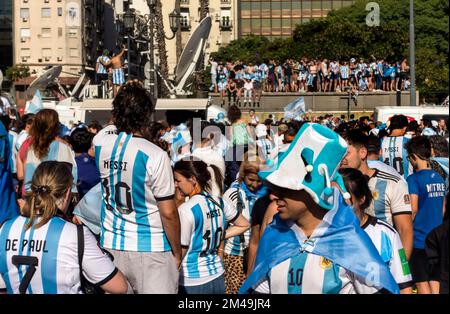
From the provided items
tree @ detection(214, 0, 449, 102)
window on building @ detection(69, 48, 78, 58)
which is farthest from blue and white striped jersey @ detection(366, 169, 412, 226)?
window on building @ detection(69, 48, 78, 58)

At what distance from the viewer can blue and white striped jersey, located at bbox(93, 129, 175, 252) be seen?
20.0 ft

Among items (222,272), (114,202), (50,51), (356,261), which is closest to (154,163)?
(114,202)

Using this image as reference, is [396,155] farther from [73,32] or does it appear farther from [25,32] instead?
[73,32]

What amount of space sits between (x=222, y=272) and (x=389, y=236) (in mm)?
1749

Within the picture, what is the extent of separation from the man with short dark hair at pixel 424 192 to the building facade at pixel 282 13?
89.8m

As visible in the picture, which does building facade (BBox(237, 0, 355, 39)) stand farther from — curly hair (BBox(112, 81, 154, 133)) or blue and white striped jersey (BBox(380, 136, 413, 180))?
curly hair (BBox(112, 81, 154, 133))

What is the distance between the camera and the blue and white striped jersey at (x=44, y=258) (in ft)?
16.0

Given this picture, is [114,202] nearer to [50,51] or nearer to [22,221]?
[22,221]

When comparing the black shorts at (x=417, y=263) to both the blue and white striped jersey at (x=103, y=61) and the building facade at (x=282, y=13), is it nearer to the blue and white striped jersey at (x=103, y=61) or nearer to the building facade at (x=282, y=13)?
the blue and white striped jersey at (x=103, y=61)

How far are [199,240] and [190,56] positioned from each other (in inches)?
1106

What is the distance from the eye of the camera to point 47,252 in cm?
489

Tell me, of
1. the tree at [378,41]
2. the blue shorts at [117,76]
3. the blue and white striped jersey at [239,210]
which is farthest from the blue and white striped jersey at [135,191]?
the tree at [378,41]

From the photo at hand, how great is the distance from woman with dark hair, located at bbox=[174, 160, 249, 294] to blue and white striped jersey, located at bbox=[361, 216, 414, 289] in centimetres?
152

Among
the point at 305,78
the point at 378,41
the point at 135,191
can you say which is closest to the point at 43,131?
the point at 135,191
